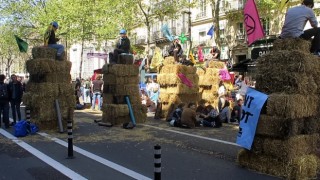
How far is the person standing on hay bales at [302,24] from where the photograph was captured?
27.9 ft

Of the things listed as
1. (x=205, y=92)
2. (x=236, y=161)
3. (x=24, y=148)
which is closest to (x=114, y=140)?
(x=24, y=148)

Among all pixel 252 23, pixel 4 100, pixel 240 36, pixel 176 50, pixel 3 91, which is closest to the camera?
pixel 252 23

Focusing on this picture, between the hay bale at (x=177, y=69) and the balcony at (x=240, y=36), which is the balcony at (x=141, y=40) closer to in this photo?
the balcony at (x=240, y=36)

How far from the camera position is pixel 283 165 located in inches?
310

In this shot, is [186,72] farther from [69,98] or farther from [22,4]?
[22,4]

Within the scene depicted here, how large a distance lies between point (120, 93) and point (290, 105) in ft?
29.1

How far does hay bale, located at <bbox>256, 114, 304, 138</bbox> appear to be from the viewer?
7879mm

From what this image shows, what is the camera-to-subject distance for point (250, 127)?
27.1ft

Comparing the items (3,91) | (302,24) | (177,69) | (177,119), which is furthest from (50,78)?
(302,24)

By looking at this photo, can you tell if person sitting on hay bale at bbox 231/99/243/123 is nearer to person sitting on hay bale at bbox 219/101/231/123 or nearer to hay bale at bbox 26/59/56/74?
person sitting on hay bale at bbox 219/101/231/123

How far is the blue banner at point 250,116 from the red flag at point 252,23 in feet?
6.46

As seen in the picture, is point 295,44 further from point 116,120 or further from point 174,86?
point 174,86

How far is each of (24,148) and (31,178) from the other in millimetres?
3257

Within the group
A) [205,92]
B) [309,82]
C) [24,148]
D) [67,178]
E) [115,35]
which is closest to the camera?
[67,178]
